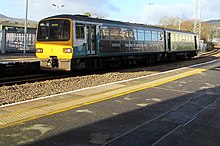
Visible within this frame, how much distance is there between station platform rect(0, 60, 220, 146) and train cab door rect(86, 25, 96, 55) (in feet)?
22.0

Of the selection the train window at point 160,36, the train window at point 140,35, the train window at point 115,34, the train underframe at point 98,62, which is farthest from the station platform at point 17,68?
the train window at point 160,36

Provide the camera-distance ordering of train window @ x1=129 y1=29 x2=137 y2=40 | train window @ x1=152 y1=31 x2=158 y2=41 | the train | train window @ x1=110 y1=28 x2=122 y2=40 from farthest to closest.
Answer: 1. train window @ x1=152 y1=31 x2=158 y2=41
2. train window @ x1=129 y1=29 x2=137 y2=40
3. train window @ x1=110 y1=28 x2=122 y2=40
4. the train

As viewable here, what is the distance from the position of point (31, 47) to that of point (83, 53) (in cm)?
2133

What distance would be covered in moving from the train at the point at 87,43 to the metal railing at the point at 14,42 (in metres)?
14.6

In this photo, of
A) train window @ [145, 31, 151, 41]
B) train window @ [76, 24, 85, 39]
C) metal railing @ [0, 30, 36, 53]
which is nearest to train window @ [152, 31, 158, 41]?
train window @ [145, 31, 151, 41]

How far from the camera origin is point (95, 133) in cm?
608

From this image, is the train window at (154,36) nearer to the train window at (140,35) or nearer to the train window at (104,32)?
the train window at (140,35)

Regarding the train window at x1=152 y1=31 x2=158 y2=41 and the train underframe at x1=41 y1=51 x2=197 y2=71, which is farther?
the train window at x1=152 y1=31 x2=158 y2=41

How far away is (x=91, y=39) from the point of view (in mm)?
17359

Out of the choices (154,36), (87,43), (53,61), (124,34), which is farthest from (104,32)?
(154,36)

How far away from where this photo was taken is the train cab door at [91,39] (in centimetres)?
1713

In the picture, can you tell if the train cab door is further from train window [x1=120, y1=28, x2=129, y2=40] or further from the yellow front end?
train window [x1=120, y1=28, x2=129, y2=40]

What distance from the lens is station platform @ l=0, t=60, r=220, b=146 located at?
19.0 ft

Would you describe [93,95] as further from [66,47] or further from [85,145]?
[66,47]
